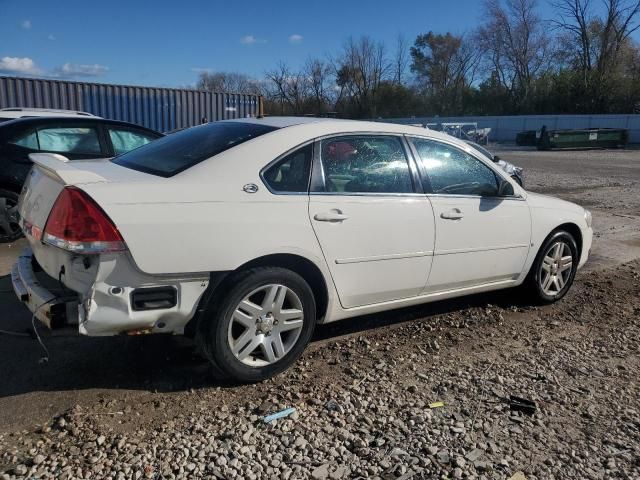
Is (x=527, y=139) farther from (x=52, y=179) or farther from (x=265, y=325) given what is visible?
(x=52, y=179)

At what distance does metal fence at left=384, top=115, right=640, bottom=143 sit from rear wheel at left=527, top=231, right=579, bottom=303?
39.6 m

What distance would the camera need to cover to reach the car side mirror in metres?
4.46

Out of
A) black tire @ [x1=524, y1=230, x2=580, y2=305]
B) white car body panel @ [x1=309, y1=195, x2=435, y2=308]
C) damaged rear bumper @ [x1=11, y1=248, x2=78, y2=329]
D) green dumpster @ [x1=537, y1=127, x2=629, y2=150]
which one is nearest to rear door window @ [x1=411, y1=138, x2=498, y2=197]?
white car body panel @ [x1=309, y1=195, x2=435, y2=308]

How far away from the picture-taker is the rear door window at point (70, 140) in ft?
22.1

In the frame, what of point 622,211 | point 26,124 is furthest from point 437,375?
point 622,211

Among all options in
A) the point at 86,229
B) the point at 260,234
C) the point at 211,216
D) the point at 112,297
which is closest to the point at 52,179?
the point at 86,229

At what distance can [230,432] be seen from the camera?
287cm

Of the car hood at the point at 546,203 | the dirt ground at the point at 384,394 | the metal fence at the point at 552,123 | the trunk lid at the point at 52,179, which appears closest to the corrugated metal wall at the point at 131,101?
the dirt ground at the point at 384,394

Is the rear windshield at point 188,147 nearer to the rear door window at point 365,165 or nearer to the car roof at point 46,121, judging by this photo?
the rear door window at point 365,165

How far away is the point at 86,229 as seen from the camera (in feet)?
9.24

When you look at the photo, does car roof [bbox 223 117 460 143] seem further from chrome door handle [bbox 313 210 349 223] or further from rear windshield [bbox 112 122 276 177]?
chrome door handle [bbox 313 210 349 223]

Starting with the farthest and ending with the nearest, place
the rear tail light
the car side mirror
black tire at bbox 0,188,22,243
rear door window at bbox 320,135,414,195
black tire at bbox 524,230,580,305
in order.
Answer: black tire at bbox 0,188,22,243, black tire at bbox 524,230,580,305, the car side mirror, rear door window at bbox 320,135,414,195, the rear tail light

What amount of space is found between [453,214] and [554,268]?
Result: 1545 millimetres

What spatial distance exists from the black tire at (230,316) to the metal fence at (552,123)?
139 ft
